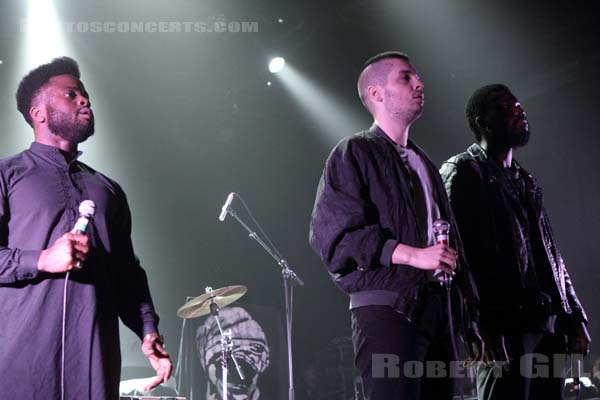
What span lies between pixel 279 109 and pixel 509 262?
6.96m

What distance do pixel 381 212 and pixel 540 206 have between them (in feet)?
4.70

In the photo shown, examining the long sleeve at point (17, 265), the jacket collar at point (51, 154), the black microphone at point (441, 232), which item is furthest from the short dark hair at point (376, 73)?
the long sleeve at point (17, 265)

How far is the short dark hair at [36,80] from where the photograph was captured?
284 cm

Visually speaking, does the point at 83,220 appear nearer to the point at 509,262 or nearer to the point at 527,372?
the point at 509,262

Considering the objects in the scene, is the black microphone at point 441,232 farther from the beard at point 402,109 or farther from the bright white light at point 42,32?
the bright white light at point 42,32

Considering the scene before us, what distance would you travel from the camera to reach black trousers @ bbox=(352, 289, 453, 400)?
2.34m

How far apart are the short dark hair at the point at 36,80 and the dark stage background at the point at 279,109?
5.12 meters

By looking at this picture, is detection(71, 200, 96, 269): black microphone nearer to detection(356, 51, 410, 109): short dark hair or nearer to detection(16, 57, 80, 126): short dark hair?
detection(16, 57, 80, 126): short dark hair

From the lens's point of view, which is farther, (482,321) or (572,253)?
(572,253)

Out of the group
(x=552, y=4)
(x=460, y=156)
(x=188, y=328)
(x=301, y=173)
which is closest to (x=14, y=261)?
(x=460, y=156)

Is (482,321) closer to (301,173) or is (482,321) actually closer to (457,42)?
(457,42)

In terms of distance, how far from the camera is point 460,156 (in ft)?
11.7
